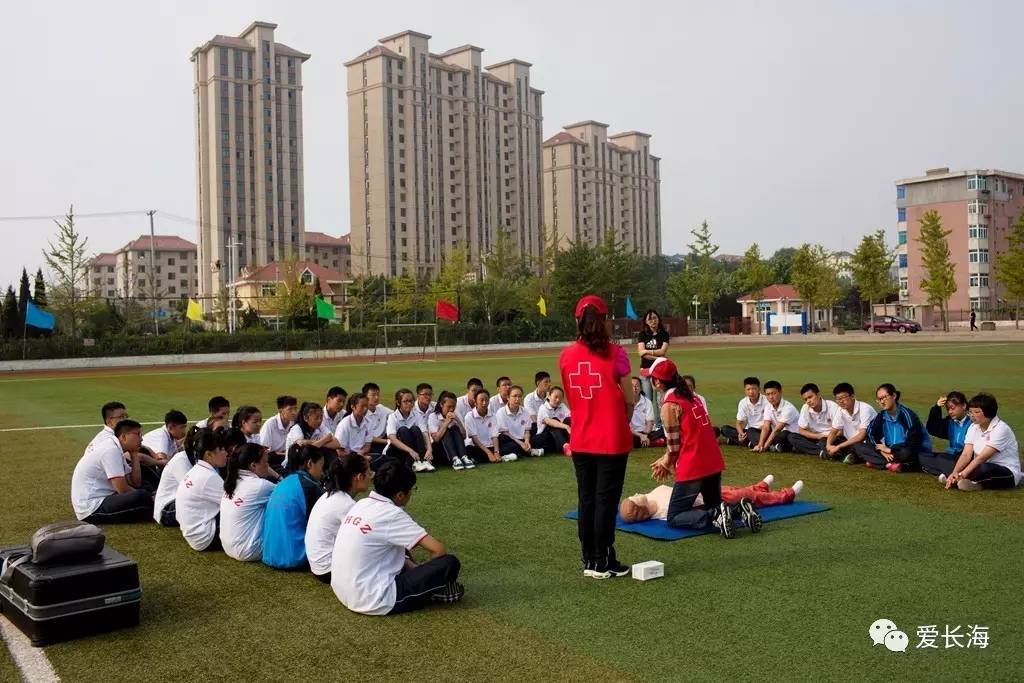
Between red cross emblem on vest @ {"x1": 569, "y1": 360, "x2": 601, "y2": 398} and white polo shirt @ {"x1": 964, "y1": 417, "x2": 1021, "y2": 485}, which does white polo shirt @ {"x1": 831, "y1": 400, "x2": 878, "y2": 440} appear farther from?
red cross emblem on vest @ {"x1": 569, "y1": 360, "x2": 601, "y2": 398}

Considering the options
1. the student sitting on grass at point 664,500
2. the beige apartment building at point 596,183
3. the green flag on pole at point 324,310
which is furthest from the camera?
the beige apartment building at point 596,183

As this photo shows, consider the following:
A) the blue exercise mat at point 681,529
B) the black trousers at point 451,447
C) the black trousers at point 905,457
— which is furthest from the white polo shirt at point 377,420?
the black trousers at point 905,457

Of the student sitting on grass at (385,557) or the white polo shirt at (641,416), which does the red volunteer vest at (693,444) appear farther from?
the white polo shirt at (641,416)

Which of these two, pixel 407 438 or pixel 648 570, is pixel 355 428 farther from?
pixel 648 570

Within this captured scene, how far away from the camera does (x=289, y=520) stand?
7.13m

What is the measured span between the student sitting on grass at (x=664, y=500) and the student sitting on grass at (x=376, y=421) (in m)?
4.55

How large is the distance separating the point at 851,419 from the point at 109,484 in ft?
29.7

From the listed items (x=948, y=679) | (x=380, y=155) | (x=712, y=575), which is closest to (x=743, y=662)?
(x=948, y=679)

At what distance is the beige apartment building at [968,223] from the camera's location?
9138 cm

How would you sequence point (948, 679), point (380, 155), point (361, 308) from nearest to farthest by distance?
point (948, 679)
point (361, 308)
point (380, 155)

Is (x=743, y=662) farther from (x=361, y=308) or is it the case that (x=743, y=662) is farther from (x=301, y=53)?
(x=301, y=53)

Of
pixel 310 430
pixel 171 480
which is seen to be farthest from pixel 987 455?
pixel 171 480

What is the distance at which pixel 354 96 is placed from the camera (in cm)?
13962

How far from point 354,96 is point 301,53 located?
1017 cm
